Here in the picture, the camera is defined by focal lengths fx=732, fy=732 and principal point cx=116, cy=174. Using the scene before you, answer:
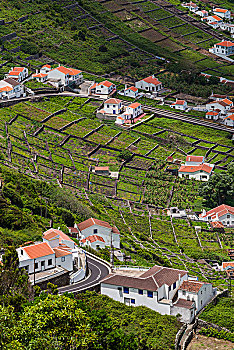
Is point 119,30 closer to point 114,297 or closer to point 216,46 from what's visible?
point 216,46

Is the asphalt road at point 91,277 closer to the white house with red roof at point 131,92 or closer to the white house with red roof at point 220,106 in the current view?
the white house with red roof at point 220,106

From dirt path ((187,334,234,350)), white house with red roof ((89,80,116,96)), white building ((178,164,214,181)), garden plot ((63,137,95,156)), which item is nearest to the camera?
dirt path ((187,334,234,350))

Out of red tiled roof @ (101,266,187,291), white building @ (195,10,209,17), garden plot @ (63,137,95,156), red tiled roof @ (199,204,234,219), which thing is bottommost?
red tiled roof @ (199,204,234,219)

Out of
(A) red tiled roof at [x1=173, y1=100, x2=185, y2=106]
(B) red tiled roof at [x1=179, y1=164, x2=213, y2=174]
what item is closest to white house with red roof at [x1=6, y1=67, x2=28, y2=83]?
(A) red tiled roof at [x1=173, y1=100, x2=185, y2=106]

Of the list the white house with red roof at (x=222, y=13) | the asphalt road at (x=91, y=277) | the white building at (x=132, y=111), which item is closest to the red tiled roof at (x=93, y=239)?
the asphalt road at (x=91, y=277)

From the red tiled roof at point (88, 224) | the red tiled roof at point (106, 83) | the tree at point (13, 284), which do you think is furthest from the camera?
the red tiled roof at point (106, 83)

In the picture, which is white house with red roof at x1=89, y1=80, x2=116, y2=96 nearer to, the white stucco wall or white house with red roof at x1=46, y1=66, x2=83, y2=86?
white house with red roof at x1=46, y1=66, x2=83, y2=86
